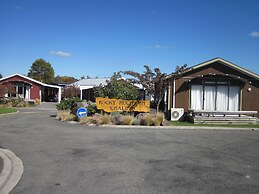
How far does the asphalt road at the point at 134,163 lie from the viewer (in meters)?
6.17

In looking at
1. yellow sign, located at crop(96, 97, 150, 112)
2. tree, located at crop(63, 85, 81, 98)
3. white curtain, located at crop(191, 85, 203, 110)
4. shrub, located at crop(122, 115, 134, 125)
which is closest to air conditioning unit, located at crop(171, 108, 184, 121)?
white curtain, located at crop(191, 85, 203, 110)

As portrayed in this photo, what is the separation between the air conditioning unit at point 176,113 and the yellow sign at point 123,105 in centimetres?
185

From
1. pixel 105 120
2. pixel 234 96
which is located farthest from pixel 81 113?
pixel 234 96

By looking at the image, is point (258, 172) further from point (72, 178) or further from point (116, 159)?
point (72, 178)

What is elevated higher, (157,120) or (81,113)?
(81,113)

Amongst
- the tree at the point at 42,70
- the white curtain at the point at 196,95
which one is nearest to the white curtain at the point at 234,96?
the white curtain at the point at 196,95

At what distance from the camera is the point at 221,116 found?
2020cm

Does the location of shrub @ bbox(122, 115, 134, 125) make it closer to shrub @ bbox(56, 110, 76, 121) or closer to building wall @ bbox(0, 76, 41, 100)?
shrub @ bbox(56, 110, 76, 121)

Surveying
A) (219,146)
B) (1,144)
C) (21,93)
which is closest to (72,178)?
(1,144)

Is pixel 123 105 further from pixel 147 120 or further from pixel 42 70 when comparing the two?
pixel 42 70

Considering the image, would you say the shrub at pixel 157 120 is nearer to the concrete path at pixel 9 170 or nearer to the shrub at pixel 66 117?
the shrub at pixel 66 117

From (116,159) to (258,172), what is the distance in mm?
3593

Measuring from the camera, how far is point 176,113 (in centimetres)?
2048

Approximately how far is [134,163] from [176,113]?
41.6 ft
